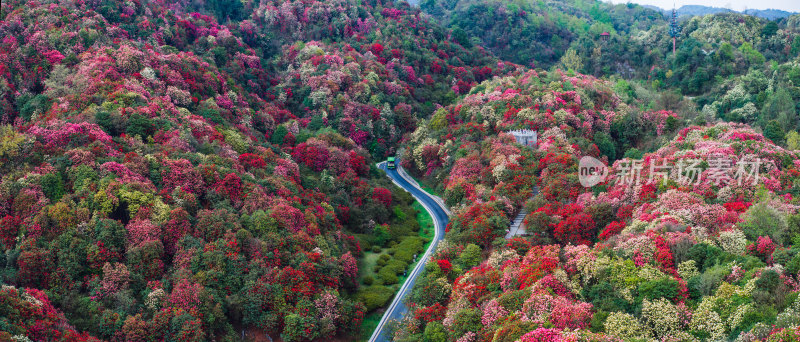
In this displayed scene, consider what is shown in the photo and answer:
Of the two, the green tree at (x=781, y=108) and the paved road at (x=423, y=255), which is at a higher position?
the green tree at (x=781, y=108)

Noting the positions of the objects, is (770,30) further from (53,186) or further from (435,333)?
(53,186)

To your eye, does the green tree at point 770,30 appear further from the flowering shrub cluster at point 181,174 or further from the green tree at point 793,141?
the flowering shrub cluster at point 181,174

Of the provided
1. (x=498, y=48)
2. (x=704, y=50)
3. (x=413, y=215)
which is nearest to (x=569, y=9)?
(x=498, y=48)

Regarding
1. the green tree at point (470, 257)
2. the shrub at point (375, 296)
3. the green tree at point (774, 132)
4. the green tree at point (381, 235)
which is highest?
the green tree at point (774, 132)

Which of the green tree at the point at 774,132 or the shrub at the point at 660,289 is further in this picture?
the green tree at the point at 774,132

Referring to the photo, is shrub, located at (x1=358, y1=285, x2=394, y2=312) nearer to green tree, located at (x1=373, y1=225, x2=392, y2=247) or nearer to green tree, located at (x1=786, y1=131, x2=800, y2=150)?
green tree, located at (x1=373, y1=225, x2=392, y2=247)

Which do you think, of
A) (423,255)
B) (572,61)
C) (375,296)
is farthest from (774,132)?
(572,61)

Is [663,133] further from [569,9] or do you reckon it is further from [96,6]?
[569,9]

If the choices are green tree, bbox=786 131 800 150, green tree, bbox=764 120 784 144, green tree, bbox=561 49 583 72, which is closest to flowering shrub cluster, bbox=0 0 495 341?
green tree, bbox=561 49 583 72

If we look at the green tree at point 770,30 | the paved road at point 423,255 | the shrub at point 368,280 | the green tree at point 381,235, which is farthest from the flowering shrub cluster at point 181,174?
the green tree at point 770,30

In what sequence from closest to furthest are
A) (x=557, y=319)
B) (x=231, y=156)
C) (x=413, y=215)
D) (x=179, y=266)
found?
(x=557, y=319)
(x=179, y=266)
(x=231, y=156)
(x=413, y=215)
